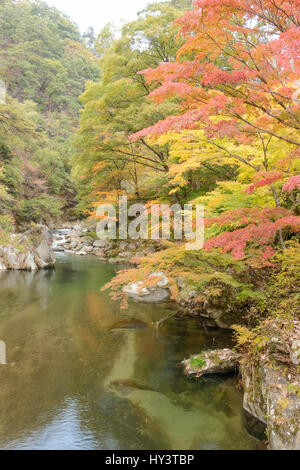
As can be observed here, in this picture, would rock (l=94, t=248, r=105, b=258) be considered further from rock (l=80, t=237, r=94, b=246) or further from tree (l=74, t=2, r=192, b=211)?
tree (l=74, t=2, r=192, b=211)

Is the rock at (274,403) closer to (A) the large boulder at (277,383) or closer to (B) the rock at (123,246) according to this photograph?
(A) the large boulder at (277,383)

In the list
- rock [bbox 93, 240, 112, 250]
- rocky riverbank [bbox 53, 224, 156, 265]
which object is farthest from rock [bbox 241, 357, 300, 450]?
rock [bbox 93, 240, 112, 250]

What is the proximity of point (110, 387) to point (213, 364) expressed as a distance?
1.75 m

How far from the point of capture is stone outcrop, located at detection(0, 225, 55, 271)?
13.2 meters

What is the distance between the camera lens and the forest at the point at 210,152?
11.2 feet

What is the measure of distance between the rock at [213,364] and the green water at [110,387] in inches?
6.7

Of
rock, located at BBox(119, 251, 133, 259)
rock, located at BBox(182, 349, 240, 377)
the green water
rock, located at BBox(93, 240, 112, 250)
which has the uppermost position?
rock, located at BBox(93, 240, 112, 250)

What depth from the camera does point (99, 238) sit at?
19953 millimetres

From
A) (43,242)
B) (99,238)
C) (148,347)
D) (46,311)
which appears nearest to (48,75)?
(99,238)

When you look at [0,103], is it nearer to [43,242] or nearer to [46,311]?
[43,242]

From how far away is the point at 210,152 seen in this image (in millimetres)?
5473

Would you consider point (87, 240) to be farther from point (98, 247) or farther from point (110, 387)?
point (110, 387)

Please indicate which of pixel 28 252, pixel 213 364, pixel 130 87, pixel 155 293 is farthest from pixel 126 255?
pixel 213 364

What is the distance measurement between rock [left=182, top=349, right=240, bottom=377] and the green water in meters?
0.17
